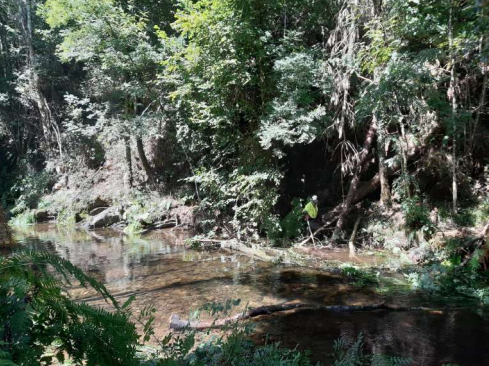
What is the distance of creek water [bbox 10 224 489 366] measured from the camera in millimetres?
4550

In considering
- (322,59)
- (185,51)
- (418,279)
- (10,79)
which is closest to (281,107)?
(322,59)

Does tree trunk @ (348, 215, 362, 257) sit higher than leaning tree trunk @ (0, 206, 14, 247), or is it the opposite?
leaning tree trunk @ (0, 206, 14, 247)

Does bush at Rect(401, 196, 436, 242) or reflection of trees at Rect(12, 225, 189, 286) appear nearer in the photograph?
bush at Rect(401, 196, 436, 242)

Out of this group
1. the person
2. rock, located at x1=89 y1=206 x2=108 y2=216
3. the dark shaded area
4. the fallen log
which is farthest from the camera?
rock, located at x1=89 y1=206 x2=108 y2=216

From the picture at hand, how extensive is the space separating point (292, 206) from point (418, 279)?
5.84 meters

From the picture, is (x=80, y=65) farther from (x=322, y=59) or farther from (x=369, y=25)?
(x=369, y=25)

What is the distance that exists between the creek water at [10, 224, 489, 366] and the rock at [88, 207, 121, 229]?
4616mm

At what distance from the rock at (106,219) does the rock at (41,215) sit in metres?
4.49

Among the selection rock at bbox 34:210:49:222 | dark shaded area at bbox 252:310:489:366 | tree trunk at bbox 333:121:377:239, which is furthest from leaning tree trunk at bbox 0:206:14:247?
rock at bbox 34:210:49:222

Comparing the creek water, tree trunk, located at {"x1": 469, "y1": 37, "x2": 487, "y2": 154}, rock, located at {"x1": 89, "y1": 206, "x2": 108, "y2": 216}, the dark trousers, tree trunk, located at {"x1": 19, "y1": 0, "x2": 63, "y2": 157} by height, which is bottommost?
the creek water

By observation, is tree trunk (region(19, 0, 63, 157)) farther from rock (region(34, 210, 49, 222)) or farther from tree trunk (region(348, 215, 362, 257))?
tree trunk (region(348, 215, 362, 257))

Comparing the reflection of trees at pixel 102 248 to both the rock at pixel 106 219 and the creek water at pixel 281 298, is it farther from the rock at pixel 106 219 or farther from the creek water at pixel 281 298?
the rock at pixel 106 219

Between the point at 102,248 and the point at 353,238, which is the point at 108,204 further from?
the point at 353,238

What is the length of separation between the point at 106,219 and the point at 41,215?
520cm
